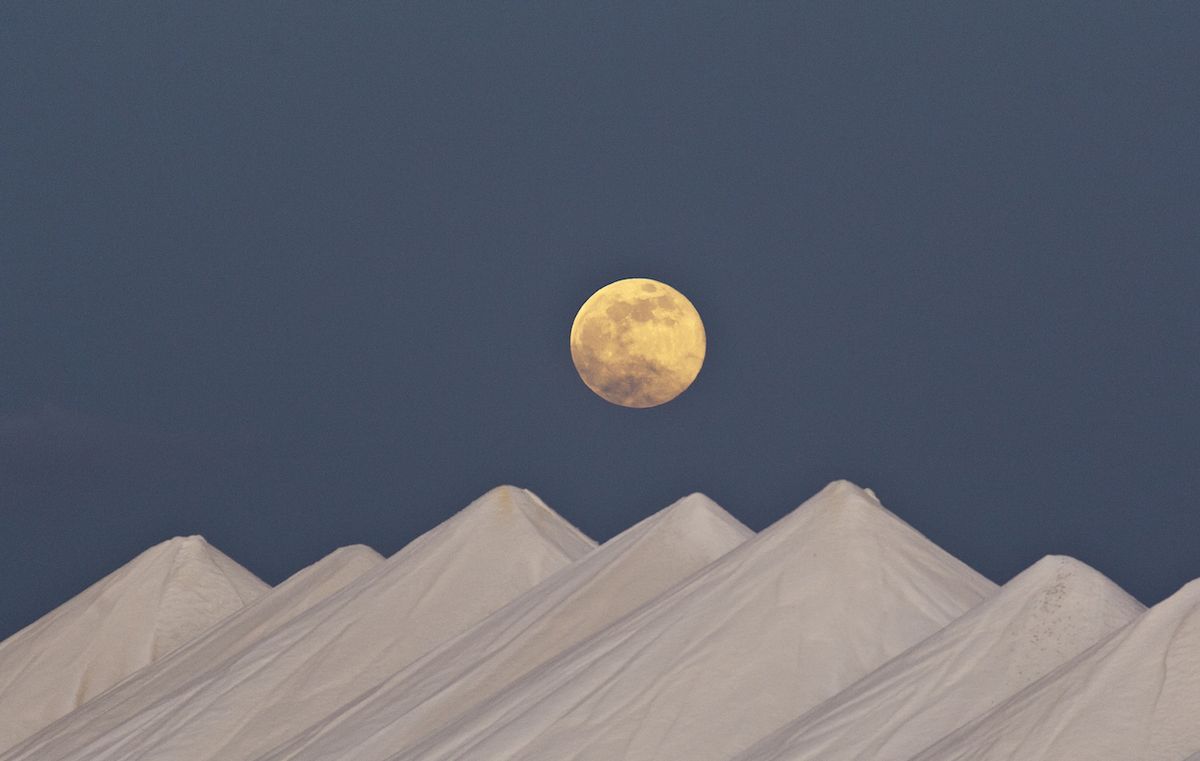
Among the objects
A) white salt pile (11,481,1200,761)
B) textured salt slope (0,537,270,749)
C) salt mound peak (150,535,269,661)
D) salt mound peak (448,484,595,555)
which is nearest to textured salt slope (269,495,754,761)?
white salt pile (11,481,1200,761)

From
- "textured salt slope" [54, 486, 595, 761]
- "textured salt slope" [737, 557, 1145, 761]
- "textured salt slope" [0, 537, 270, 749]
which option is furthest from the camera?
"textured salt slope" [0, 537, 270, 749]

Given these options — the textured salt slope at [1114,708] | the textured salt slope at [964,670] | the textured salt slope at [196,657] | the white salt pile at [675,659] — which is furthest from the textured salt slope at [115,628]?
the textured salt slope at [1114,708]

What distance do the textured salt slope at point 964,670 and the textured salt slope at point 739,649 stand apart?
1.39 metres

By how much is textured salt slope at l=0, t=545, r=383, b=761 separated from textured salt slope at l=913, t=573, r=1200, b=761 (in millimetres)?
15788

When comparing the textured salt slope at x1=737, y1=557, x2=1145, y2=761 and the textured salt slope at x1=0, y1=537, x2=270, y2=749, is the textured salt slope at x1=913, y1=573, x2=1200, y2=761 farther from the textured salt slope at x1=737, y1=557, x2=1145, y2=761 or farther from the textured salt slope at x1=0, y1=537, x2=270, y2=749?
the textured salt slope at x1=0, y1=537, x2=270, y2=749

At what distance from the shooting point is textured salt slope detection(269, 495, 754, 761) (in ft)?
73.5

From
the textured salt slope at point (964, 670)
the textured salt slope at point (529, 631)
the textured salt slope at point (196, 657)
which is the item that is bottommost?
the textured salt slope at point (964, 670)

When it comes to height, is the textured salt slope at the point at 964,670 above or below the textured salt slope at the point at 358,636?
below

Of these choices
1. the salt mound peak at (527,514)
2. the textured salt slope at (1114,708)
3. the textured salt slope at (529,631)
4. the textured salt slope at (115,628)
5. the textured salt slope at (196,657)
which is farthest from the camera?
the textured salt slope at (115,628)

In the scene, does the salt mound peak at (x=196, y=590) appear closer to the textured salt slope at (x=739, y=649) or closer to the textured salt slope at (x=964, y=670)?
the textured salt slope at (x=739, y=649)

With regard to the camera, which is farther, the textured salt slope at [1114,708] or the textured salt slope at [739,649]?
the textured salt slope at [739,649]

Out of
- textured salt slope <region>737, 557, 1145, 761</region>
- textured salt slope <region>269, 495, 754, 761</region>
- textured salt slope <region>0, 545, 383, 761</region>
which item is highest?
textured salt slope <region>0, 545, 383, 761</region>

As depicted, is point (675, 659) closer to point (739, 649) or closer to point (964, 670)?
point (739, 649)

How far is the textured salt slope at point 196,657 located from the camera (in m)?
27.8
